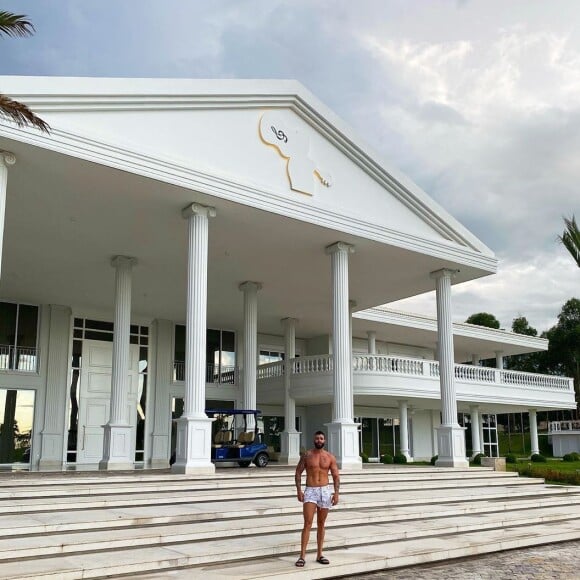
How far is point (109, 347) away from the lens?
26438mm

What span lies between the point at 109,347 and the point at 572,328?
4588cm

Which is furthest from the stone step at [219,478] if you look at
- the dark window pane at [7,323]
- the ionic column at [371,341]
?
the ionic column at [371,341]

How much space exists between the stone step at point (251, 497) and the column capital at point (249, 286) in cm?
961

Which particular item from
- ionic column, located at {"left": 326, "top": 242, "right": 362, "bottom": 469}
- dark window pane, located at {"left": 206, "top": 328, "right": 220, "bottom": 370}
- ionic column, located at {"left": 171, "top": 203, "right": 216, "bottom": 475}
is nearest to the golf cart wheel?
ionic column, located at {"left": 326, "top": 242, "right": 362, "bottom": 469}

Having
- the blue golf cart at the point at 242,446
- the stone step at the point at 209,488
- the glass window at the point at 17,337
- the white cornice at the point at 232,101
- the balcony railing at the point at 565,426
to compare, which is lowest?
the stone step at the point at 209,488

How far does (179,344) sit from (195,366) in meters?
13.3

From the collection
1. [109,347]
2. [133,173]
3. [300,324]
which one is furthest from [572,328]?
[133,173]

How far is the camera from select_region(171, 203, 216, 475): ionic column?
14422 millimetres

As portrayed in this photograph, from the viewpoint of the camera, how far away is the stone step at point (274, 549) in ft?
24.8

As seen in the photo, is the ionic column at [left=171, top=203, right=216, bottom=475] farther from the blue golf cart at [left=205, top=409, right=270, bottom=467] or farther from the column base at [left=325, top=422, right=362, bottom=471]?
the column base at [left=325, top=422, right=362, bottom=471]

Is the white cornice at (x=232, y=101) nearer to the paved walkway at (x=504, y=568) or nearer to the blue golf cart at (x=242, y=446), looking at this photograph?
the blue golf cart at (x=242, y=446)

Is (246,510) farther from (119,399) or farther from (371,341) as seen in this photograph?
(371,341)

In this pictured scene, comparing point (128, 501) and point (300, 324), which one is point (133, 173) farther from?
point (300, 324)

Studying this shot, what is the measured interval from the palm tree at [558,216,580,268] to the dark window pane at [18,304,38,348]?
18.6 meters
